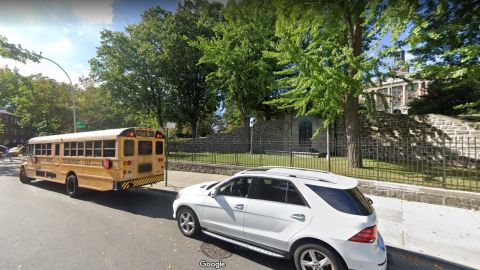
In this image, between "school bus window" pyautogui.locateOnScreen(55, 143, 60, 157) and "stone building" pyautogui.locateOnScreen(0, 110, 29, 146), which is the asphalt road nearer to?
"school bus window" pyautogui.locateOnScreen(55, 143, 60, 157)

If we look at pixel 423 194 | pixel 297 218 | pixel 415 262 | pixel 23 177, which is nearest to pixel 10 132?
pixel 23 177

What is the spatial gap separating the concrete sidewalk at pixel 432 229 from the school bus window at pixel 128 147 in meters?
7.43

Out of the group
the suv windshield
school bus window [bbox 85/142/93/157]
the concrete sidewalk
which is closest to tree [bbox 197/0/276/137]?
school bus window [bbox 85/142/93/157]

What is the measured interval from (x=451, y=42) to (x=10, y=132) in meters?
81.8

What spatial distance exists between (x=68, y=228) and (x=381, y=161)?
14.0m

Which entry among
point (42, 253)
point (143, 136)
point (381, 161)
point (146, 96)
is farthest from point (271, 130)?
point (42, 253)

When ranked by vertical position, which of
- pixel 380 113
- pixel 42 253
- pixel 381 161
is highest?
pixel 380 113

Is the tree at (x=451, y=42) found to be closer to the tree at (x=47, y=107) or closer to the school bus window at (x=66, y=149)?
the school bus window at (x=66, y=149)

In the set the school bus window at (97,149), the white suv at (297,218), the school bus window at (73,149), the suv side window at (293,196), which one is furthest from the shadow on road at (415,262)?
the school bus window at (73,149)

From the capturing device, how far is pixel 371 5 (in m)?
9.34

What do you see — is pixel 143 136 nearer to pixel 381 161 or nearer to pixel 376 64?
pixel 376 64

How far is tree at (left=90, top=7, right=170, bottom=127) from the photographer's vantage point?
23672 mm

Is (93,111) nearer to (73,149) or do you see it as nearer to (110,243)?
(73,149)

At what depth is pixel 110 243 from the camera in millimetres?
4766
